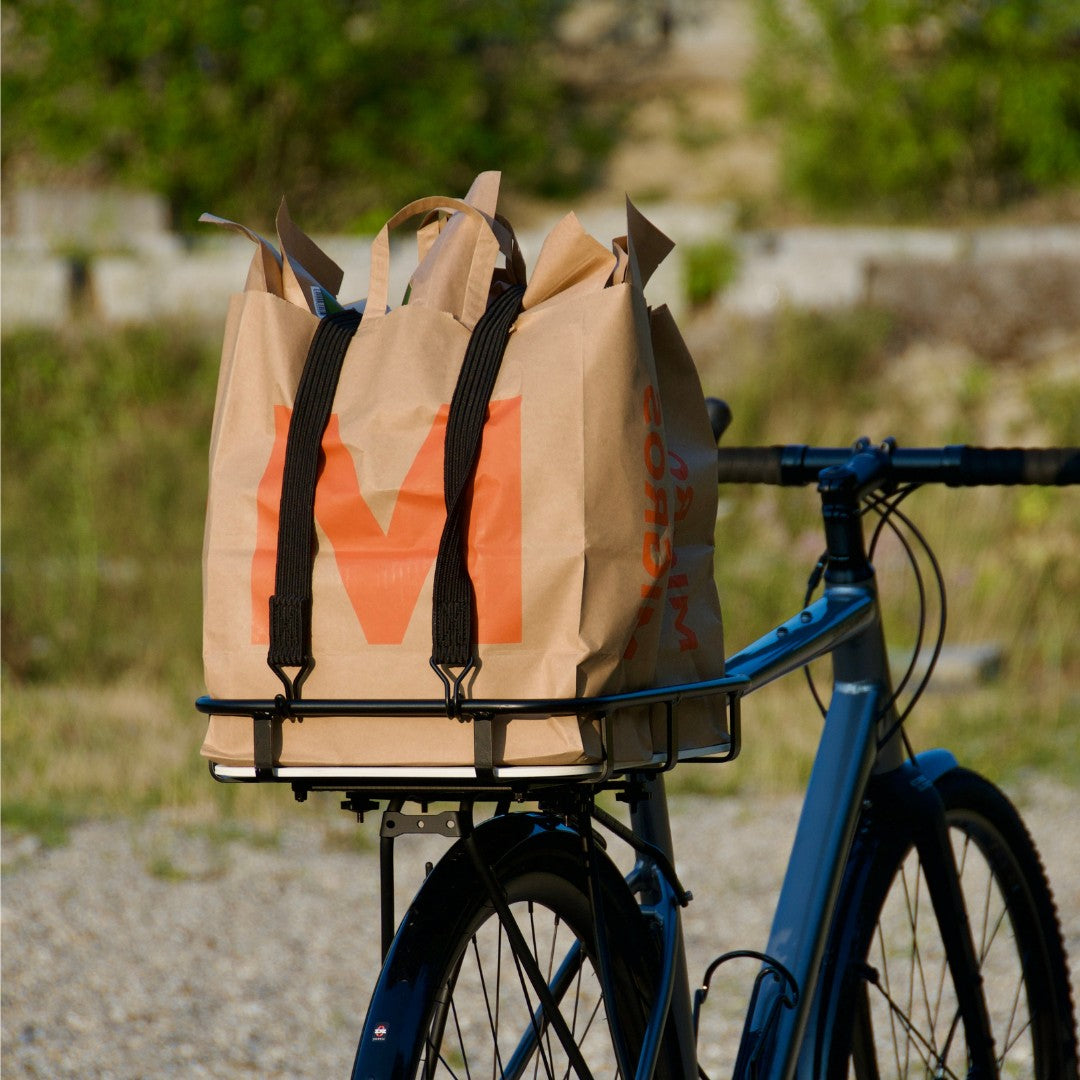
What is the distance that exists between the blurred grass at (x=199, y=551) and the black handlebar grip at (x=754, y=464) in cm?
305

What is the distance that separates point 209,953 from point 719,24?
3113 centimetres

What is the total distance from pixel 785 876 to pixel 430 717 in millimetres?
801

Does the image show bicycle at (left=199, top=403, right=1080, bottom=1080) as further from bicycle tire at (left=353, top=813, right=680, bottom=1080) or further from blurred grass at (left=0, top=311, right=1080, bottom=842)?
blurred grass at (left=0, top=311, right=1080, bottom=842)

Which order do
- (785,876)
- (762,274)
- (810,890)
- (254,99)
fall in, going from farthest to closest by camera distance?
1. (254,99)
2. (762,274)
3. (785,876)
4. (810,890)

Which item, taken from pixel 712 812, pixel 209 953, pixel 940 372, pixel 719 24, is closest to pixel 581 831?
pixel 209 953

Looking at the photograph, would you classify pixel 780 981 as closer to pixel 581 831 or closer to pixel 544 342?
pixel 581 831

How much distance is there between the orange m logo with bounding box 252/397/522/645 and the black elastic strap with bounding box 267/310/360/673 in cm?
2

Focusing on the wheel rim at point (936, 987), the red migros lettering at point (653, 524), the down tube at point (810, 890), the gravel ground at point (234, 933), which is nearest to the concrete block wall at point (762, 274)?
the gravel ground at point (234, 933)

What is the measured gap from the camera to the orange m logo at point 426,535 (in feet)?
4.42

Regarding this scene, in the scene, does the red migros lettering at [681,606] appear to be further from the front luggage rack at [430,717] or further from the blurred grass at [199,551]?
the blurred grass at [199,551]

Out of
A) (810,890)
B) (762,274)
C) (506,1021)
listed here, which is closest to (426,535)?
(810,890)

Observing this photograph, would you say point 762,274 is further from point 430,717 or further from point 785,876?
point 430,717

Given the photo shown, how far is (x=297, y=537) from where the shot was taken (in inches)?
53.4

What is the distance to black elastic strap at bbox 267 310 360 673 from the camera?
4.45 feet
